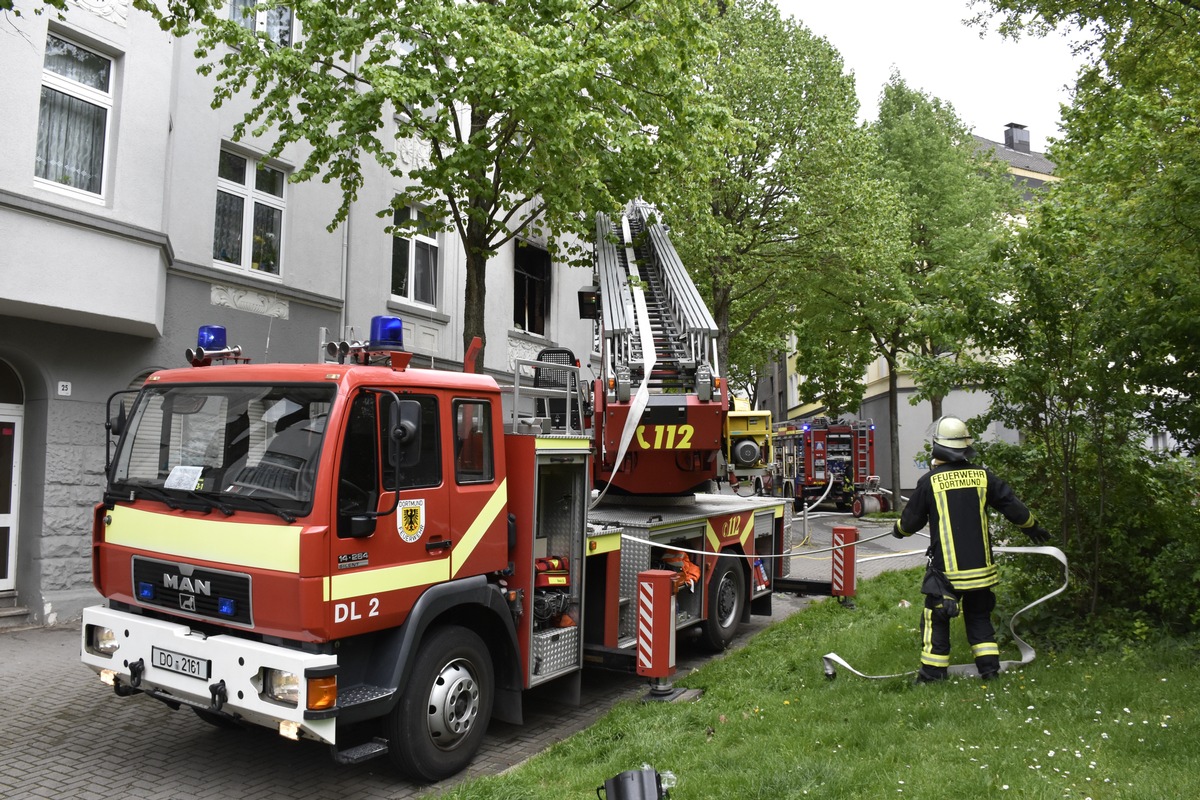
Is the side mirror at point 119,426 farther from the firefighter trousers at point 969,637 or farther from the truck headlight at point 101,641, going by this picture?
the firefighter trousers at point 969,637

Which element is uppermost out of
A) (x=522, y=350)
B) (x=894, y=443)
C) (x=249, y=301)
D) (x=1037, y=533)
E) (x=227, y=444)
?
(x=522, y=350)

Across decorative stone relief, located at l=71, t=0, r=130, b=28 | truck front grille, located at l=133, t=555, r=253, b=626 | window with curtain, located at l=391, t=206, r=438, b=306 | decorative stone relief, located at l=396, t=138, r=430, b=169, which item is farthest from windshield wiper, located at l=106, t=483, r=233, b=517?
decorative stone relief, located at l=396, t=138, r=430, b=169

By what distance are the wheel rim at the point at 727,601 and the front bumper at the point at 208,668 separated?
500cm

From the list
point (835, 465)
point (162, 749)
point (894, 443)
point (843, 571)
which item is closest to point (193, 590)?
point (162, 749)

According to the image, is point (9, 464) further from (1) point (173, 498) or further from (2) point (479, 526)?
(2) point (479, 526)

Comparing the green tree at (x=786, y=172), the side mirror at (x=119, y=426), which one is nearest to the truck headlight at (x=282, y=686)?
the side mirror at (x=119, y=426)

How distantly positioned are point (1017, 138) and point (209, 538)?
60308mm

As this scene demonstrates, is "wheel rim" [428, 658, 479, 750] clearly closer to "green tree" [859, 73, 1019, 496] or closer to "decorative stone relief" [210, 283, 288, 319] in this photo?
"decorative stone relief" [210, 283, 288, 319]

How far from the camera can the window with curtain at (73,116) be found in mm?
8766

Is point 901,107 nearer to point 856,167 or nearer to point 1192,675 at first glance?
point 856,167

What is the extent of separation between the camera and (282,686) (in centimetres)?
434

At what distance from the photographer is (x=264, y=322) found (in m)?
11.3

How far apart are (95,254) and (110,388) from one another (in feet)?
5.65

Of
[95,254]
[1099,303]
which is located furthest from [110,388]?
[1099,303]
